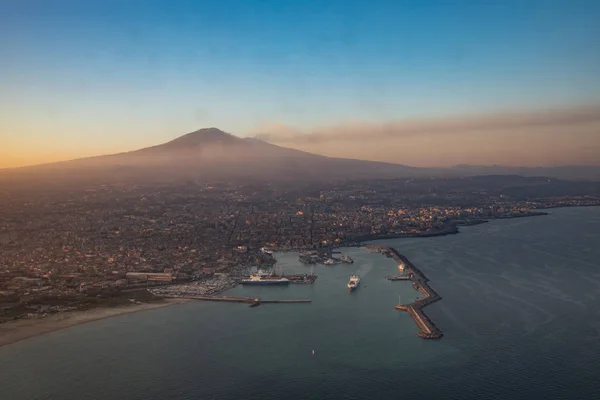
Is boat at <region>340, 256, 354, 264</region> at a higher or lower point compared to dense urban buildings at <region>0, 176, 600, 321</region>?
lower

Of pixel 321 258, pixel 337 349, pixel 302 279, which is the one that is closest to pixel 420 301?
pixel 337 349

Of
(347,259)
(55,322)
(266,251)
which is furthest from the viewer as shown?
(266,251)

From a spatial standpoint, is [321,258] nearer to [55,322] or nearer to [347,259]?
[347,259]

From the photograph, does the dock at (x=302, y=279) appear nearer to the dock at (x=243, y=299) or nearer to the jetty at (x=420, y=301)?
the dock at (x=243, y=299)

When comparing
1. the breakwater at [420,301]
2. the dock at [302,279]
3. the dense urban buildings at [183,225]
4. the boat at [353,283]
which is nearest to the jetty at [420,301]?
the breakwater at [420,301]

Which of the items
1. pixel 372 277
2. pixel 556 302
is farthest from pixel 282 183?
pixel 556 302

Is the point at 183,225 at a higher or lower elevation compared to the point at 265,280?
higher

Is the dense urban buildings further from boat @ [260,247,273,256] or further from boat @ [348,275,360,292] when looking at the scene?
boat @ [348,275,360,292]

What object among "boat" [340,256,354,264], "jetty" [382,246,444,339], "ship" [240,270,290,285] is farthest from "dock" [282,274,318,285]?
"jetty" [382,246,444,339]
